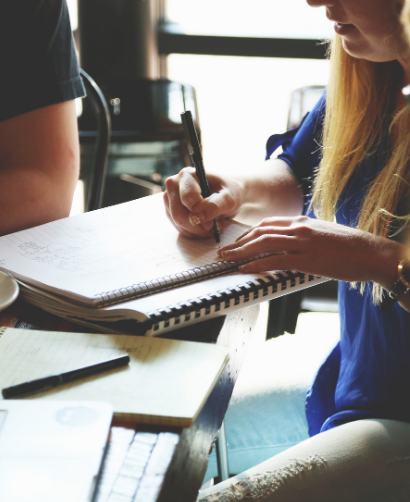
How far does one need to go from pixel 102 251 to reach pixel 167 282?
0.41ft

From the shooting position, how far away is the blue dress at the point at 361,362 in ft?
2.31

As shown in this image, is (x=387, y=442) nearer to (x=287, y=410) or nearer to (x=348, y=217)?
(x=287, y=410)

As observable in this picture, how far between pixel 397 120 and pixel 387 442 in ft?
1.52

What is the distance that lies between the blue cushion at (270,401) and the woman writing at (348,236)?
0.12 feet

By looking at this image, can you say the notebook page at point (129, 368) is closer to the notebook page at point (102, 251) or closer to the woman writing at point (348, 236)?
the notebook page at point (102, 251)

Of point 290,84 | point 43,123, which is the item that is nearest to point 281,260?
point 43,123

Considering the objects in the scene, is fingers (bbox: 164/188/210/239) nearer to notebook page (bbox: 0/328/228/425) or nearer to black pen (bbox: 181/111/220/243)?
black pen (bbox: 181/111/220/243)

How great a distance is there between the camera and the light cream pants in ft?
1.72

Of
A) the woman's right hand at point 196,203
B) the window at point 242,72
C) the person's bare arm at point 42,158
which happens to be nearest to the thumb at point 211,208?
the woman's right hand at point 196,203

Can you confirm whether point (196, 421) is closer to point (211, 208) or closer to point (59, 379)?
point (59, 379)

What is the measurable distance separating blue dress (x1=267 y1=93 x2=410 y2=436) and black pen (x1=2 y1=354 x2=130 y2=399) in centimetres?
42

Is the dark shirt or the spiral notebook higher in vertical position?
the dark shirt

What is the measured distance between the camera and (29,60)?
844 millimetres

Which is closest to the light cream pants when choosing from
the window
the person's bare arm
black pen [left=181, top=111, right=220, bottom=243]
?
black pen [left=181, top=111, right=220, bottom=243]
